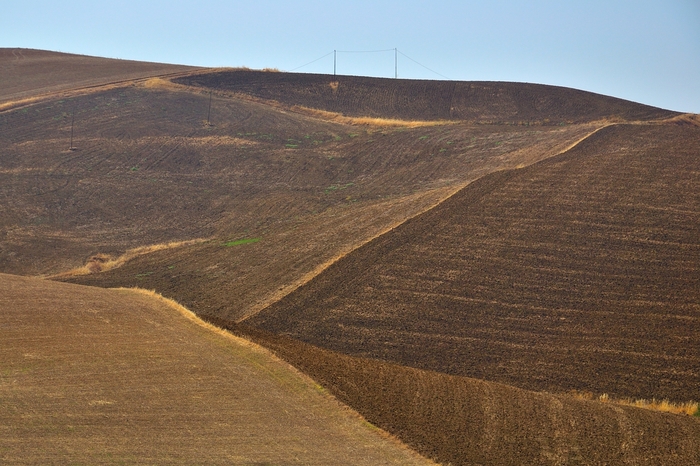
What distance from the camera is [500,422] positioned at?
17500mm

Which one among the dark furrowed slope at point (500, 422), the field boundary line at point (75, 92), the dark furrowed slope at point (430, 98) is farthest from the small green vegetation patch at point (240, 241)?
the field boundary line at point (75, 92)

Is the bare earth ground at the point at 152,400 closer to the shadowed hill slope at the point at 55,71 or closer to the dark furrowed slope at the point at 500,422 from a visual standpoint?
the dark furrowed slope at the point at 500,422

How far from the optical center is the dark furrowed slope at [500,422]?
52.3 feet

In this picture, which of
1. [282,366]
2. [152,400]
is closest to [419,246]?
[282,366]

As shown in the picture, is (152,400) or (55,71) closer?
(152,400)

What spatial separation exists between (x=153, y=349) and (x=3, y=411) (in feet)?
19.2

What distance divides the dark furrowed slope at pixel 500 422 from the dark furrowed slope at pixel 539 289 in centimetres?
341

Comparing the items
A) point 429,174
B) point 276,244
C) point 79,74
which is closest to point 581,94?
point 429,174

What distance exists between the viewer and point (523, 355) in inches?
947

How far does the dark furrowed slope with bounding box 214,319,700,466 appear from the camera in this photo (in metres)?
15.9

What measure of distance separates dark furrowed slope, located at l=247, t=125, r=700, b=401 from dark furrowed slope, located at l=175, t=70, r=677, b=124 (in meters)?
28.1

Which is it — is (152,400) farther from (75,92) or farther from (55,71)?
(55,71)

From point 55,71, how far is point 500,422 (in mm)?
69253

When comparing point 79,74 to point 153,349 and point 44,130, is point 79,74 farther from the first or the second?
point 153,349
